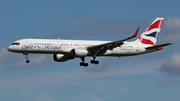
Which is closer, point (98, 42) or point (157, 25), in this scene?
point (98, 42)

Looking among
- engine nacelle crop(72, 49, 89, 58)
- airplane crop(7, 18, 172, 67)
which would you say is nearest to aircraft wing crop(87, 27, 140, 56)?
airplane crop(7, 18, 172, 67)

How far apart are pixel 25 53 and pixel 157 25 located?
3015 centimetres

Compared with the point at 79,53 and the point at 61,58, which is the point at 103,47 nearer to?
the point at 79,53

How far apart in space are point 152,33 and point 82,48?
1867cm

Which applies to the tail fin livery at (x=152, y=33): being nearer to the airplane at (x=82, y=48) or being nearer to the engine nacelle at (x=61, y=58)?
the airplane at (x=82, y=48)

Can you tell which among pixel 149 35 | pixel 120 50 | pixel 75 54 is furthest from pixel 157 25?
pixel 75 54

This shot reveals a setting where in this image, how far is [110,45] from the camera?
118500mm

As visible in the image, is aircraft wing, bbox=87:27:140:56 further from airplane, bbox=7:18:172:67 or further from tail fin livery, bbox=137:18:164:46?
tail fin livery, bbox=137:18:164:46

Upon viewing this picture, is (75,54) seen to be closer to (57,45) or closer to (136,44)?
(57,45)

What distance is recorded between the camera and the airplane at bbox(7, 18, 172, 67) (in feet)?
380

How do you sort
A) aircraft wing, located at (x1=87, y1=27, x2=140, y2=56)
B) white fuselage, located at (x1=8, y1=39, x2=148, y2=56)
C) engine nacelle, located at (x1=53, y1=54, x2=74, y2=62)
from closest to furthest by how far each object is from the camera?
white fuselage, located at (x1=8, y1=39, x2=148, y2=56) < aircraft wing, located at (x1=87, y1=27, x2=140, y2=56) < engine nacelle, located at (x1=53, y1=54, x2=74, y2=62)

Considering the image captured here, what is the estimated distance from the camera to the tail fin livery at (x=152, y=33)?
12862 centimetres

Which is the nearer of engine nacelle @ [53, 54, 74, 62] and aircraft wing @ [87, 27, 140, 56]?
aircraft wing @ [87, 27, 140, 56]

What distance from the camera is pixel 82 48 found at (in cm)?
11912
